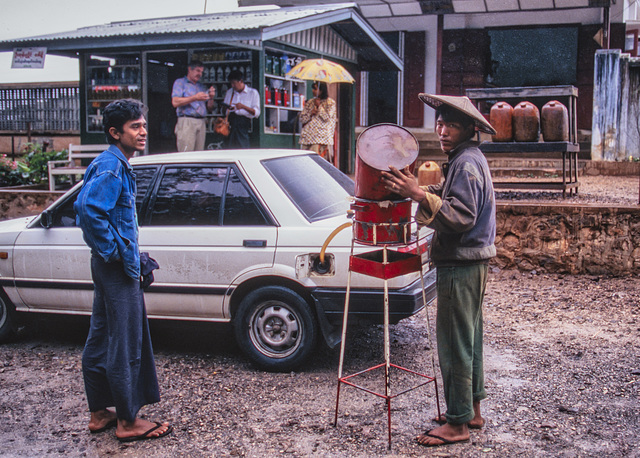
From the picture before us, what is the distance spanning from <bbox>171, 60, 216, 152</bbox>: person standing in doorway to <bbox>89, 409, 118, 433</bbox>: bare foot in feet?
22.4

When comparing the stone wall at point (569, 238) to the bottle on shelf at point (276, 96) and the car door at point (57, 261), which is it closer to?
the car door at point (57, 261)

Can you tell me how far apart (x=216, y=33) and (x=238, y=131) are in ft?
5.54

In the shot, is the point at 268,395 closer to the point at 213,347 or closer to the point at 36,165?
the point at 213,347

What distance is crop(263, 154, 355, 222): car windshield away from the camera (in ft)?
16.3

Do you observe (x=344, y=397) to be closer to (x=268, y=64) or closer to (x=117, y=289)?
(x=117, y=289)

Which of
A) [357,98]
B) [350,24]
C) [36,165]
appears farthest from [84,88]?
[357,98]

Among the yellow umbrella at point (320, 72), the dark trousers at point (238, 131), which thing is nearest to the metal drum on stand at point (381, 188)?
the yellow umbrella at point (320, 72)

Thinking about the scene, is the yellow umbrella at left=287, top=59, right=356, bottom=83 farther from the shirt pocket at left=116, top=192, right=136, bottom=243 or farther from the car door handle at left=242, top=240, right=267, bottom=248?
the shirt pocket at left=116, top=192, right=136, bottom=243

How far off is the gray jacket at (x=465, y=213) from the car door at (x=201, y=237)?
1548mm

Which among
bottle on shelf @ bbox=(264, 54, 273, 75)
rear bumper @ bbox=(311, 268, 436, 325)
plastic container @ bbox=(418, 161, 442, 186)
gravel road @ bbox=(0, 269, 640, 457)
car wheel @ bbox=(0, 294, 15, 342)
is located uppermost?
bottle on shelf @ bbox=(264, 54, 273, 75)

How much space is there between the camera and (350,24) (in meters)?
13.2

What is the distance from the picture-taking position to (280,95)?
12.3 m

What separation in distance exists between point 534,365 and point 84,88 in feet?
34.8

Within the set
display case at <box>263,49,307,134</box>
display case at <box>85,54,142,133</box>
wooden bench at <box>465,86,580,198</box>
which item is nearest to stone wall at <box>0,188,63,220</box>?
display case at <box>85,54,142,133</box>
